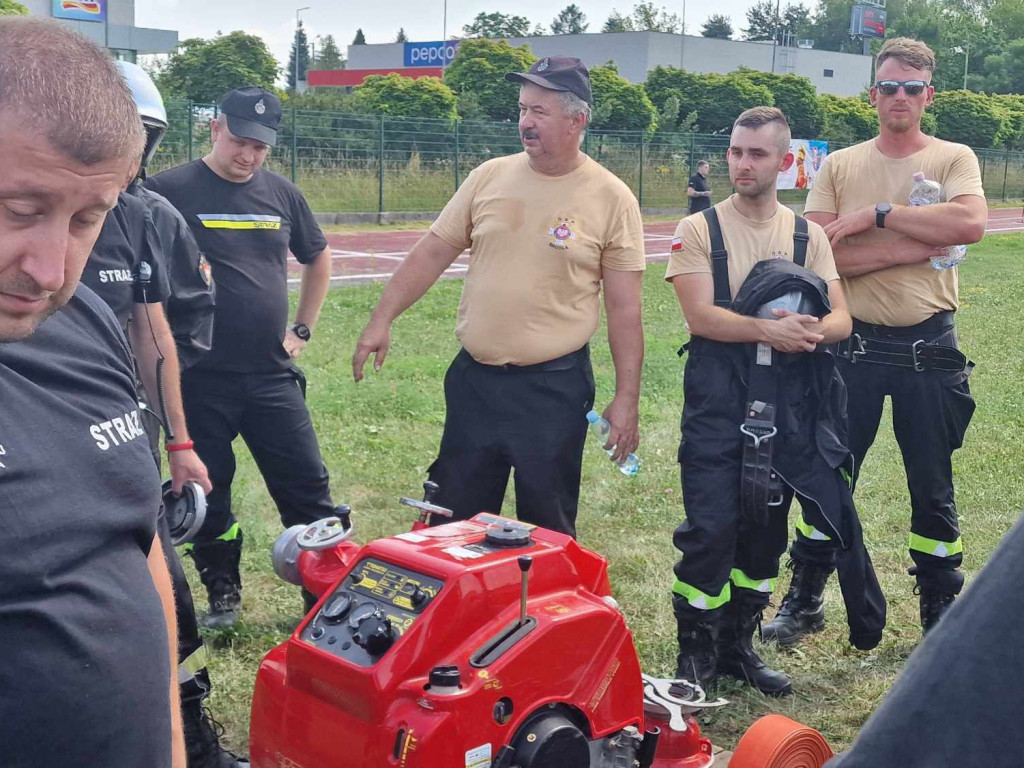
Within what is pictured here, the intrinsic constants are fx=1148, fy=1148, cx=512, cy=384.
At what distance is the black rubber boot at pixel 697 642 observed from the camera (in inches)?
172

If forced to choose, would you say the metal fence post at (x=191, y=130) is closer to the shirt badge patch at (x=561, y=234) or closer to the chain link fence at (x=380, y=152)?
the chain link fence at (x=380, y=152)

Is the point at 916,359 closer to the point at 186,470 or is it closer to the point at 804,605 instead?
the point at 804,605

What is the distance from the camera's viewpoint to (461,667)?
2.81 m

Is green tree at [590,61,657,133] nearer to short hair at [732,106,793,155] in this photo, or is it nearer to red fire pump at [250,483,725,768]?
short hair at [732,106,793,155]

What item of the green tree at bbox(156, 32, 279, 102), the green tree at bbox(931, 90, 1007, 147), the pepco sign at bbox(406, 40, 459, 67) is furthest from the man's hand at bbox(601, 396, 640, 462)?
the pepco sign at bbox(406, 40, 459, 67)

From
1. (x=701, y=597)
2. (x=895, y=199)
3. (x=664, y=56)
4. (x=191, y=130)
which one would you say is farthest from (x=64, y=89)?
(x=664, y=56)

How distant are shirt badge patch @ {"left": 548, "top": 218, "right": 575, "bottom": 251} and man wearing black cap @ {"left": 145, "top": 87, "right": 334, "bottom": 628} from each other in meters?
1.38

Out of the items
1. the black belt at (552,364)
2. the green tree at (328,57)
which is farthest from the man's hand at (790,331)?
the green tree at (328,57)

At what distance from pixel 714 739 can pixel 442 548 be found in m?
1.56

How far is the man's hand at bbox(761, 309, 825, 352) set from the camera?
417 centimetres

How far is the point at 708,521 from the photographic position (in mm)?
4285

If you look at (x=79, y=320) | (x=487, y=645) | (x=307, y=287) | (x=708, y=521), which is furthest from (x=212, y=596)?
(x=79, y=320)

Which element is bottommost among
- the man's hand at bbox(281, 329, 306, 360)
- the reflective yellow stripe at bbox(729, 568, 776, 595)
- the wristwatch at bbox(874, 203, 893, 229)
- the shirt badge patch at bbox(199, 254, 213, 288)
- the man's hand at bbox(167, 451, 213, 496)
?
the reflective yellow stripe at bbox(729, 568, 776, 595)

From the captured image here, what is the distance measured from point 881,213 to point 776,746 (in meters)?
2.40
